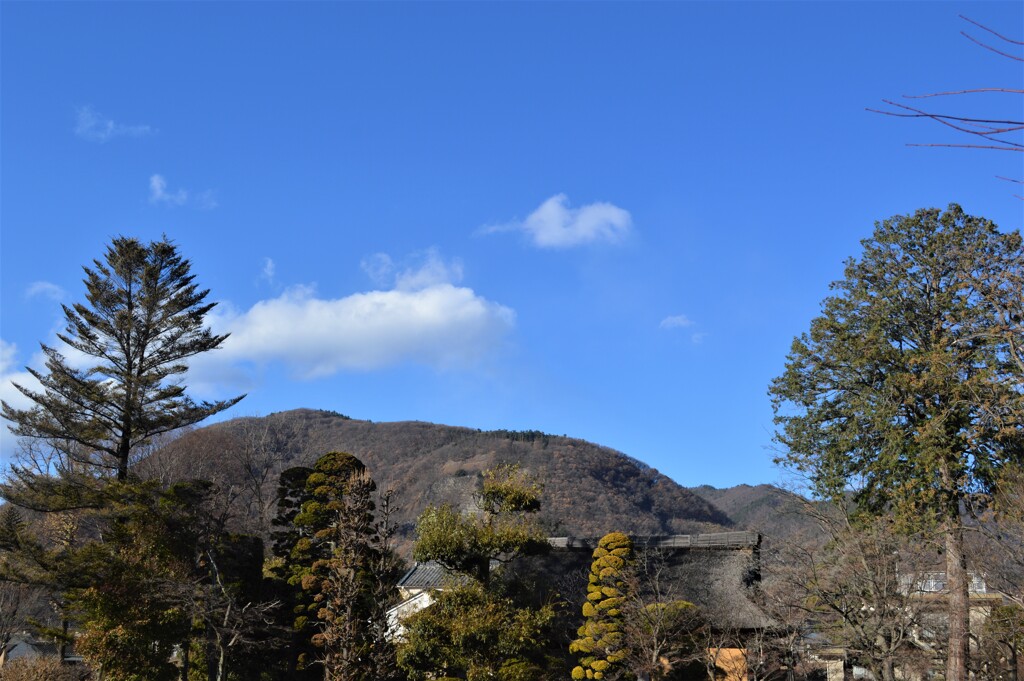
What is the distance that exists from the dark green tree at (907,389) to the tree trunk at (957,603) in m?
0.03

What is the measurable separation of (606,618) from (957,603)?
25.1ft

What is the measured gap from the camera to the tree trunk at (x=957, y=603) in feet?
56.5

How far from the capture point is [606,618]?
1823 cm

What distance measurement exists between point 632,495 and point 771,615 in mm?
68747

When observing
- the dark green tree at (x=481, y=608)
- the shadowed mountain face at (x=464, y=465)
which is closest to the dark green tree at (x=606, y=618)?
the dark green tree at (x=481, y=608)

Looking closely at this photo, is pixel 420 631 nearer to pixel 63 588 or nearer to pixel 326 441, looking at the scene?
pixel 63 588

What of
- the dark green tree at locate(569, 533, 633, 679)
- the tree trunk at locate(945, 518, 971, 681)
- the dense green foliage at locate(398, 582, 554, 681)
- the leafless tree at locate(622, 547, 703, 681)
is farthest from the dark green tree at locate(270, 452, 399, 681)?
the tree trunk at locate(945, 518, 971, 681)

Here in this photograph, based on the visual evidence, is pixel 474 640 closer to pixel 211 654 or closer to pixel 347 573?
pixel 347 573

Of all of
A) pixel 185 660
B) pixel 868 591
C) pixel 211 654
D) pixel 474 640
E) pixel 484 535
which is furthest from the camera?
pixel 484 535

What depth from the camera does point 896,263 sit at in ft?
74.7

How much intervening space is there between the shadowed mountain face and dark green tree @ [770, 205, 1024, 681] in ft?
113

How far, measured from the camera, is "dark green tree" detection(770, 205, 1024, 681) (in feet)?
63.6

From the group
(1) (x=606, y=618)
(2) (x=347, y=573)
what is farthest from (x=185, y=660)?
(1) (x=606, y=618)

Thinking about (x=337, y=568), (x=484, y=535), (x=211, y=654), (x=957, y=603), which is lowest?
(x=211, y=654)
